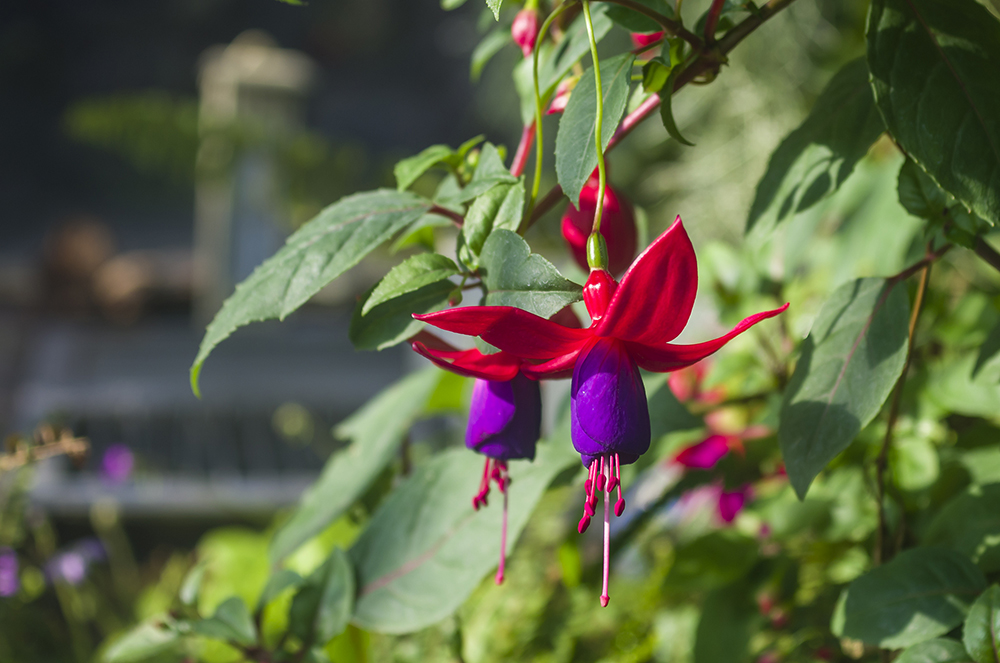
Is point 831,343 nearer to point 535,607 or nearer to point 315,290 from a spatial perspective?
point 315,290

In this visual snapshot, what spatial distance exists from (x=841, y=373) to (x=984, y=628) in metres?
0.10

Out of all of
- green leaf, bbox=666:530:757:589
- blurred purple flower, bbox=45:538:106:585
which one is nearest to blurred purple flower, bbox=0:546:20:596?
blurred purple flower, bbox=45:538:106:585

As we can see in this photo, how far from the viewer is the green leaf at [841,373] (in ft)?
0.85

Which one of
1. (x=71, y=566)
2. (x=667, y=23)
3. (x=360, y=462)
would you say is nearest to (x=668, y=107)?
(x=667, y=23)

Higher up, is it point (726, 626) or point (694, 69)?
point (694, 69)

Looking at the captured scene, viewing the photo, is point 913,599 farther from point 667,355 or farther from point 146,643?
point 146,643

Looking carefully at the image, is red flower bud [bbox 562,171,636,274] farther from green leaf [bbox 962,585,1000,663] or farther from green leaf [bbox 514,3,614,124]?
green leaf [bbox 962,585,1000,663]

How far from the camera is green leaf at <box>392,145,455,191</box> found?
28 cm

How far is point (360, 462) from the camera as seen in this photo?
0.40m

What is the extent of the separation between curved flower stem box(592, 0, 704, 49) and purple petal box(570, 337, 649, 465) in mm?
108

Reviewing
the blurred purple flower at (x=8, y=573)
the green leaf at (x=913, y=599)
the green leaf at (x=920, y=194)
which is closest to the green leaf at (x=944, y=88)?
the green leaf at (x=920, y=194)

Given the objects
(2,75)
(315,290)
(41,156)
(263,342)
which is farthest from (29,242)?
(315,290)

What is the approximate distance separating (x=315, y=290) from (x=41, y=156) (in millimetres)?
6817

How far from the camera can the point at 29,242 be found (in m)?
5.10
